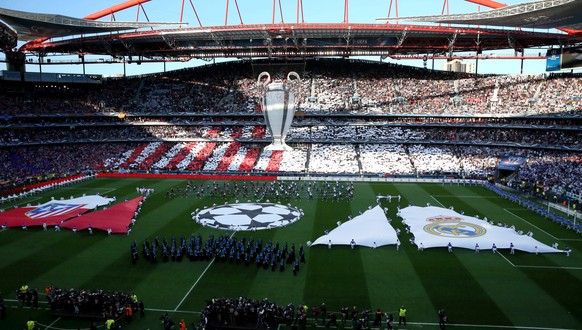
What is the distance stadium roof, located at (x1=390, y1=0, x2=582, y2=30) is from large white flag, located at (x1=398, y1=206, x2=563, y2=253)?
2191cm

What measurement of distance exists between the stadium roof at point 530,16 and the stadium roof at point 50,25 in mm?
34641

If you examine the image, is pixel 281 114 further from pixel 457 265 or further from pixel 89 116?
pixel 89 116

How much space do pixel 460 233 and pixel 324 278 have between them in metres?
11.4

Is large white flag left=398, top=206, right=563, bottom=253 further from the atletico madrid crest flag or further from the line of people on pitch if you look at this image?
the atletico madrid crest flag

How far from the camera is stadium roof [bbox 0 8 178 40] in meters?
47.2

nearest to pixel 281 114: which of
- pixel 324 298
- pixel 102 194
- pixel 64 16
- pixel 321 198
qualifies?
pixel 324 298

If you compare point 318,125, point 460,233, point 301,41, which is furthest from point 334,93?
point 460,233

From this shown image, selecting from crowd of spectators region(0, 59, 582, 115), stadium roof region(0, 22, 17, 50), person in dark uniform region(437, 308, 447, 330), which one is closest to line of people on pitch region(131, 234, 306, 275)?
person in dark uniform region(437, 308, 447, 330)

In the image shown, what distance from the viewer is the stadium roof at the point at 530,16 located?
3883 cm

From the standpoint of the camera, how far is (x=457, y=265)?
23125mm

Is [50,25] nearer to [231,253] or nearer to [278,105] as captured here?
[278,105]

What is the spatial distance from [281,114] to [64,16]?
36.8 meters

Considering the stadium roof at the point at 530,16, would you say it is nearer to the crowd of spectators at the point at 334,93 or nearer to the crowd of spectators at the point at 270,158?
the crowd of spectators at the point at 334,93

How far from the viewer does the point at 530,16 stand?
4234cm
